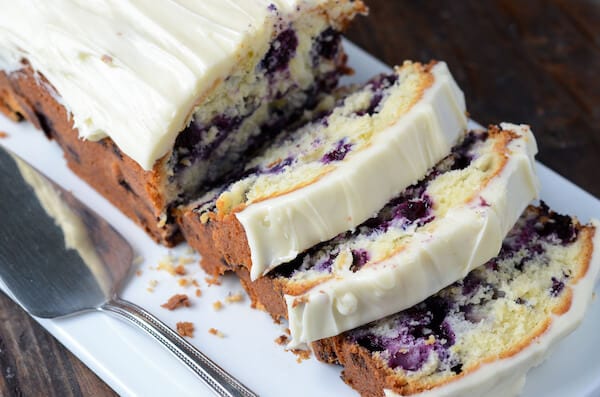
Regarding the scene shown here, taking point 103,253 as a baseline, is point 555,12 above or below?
below

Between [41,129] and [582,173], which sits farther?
[582,173]

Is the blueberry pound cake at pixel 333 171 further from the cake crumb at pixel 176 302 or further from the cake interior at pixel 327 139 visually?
the cake crumb at pixel 176 302

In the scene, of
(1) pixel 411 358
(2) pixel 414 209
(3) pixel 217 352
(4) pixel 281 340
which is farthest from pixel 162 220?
(1) pixel 411 358

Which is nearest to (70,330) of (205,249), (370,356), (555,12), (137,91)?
(205,249)

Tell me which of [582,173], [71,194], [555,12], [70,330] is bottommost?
[582,173]

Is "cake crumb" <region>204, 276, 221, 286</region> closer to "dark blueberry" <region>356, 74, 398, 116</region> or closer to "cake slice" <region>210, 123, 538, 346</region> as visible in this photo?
"cake slice" <region>210, 123, 538, 346</region>

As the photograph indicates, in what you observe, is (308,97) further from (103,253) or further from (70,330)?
(70,330)

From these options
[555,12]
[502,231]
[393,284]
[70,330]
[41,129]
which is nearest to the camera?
A: [393,284]
